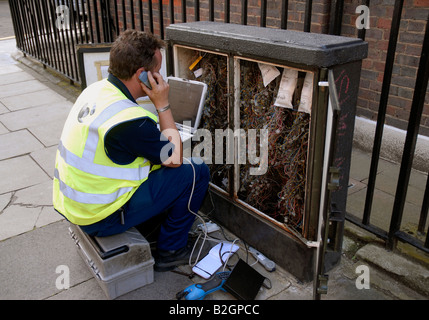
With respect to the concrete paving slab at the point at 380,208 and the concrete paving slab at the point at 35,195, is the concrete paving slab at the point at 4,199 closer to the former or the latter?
the concrete paving slab at the point at 35,195

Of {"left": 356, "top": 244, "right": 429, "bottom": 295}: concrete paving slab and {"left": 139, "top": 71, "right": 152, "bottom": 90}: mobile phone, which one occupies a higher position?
{"left": 139, "top": 71, "right": 152, "bottom": 90}: mobile phone

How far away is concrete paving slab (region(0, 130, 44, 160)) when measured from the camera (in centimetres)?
494

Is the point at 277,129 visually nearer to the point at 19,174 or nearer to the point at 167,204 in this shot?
the point at 167,204

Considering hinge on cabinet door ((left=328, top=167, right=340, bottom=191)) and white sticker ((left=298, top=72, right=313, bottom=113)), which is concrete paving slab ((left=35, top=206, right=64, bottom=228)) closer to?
white sticker ((left=298, top=72, right=313, bottom=113))

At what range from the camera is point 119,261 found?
8.74 ft

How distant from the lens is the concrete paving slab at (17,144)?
494 cm

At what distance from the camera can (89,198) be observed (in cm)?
262

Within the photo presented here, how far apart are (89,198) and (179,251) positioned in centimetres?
84

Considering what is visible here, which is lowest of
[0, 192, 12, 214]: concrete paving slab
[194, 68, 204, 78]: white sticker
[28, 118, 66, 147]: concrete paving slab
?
[0, 192, 12, 214]: concrete paving slab

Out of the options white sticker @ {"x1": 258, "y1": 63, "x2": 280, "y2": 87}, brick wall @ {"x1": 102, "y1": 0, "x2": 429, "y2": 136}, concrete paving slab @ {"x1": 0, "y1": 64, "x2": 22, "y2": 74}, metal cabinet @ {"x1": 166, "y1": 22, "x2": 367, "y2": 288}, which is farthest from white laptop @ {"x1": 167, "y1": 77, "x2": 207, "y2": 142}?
concrete paving slab @ {"x1": 0, "y1": 64, "x2": 22, "y2": 74}

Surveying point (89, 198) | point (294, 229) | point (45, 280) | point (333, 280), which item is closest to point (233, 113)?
point (294, 229)

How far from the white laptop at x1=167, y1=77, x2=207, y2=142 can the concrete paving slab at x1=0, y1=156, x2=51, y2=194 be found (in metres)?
1.83

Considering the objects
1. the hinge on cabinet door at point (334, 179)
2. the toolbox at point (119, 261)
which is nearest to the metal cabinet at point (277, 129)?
the hinge on cabinet door at point (334, 179)

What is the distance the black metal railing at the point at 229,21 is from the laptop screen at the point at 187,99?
61 centimetres
